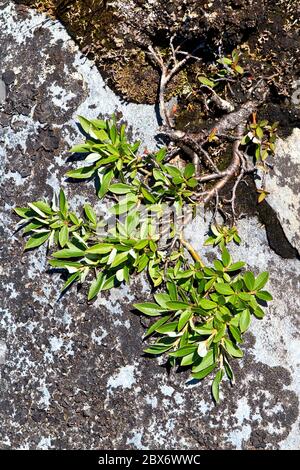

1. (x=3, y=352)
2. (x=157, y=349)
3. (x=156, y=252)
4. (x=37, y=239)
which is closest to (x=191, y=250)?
(x=156, y=252)

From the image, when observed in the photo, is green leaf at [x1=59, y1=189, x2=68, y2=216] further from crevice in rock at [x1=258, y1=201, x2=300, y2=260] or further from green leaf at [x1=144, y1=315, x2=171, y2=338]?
crevice in rock at [x1=258, y1=201, x2=300, y2=260]

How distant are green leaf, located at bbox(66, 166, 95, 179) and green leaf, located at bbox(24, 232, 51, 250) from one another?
0.99 feet

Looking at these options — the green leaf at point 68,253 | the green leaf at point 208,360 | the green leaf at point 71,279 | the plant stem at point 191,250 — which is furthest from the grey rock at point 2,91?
the green leaf at point 208,360

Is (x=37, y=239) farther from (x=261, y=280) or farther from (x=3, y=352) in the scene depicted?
(x=261, y=280)

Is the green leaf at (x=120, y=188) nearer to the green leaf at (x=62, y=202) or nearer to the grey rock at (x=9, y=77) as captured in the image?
the green leaf at (x=62, y=202)

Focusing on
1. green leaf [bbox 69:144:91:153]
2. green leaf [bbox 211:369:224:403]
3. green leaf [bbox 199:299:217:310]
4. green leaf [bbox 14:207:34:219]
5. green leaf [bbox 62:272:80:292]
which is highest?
green leaf [bbox 69:144:91:153]

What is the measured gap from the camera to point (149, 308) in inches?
122

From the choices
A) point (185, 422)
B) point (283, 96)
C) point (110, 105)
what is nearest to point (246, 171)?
point (283, 96)

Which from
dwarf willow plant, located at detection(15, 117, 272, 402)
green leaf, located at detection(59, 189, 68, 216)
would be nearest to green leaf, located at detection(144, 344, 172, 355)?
dwarf willow plant, located at detection(15, 117, 272, 402)

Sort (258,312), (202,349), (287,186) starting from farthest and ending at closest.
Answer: (287,186) < (258,312) < (202,349)

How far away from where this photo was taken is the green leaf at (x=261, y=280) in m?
3.04

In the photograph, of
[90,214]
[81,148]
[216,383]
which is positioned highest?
[81,148]

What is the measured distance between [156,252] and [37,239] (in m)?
0.57

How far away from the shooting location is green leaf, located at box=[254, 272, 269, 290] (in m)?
3.04
